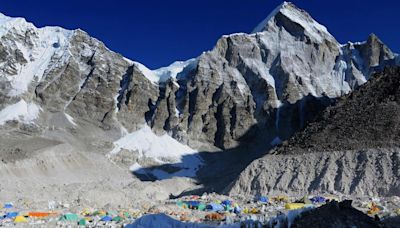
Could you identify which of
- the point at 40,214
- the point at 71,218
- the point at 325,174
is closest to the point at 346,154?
the point at 325,174

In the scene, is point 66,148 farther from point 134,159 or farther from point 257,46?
point 257,46

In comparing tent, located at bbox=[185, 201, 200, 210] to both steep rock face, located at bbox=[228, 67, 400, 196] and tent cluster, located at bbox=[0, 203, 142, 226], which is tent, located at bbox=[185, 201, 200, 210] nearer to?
tent cluster, located at bbox=[0, 203, 142, 226]

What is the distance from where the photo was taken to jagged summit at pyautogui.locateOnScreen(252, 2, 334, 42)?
543 feet

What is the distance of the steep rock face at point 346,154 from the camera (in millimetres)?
52219

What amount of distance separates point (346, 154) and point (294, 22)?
114788 millimetres

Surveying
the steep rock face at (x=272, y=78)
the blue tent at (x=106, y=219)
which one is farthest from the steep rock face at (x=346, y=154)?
the steep rock face at (x=272, y=78)

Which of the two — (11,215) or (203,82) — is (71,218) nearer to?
(11,215)

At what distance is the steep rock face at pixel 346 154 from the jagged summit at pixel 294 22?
328 feet

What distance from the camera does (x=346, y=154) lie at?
56.2 meters

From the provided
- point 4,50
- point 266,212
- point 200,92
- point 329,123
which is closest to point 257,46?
point 200,92

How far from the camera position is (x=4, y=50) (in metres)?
149

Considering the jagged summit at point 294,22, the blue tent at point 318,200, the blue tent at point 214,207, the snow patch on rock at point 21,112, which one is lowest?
the blue tent at point 214,207

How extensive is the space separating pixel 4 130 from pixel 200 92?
54.4 meters

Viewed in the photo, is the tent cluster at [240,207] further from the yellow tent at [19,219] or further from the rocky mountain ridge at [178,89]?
the rocky mountain ridge at [178,89]
